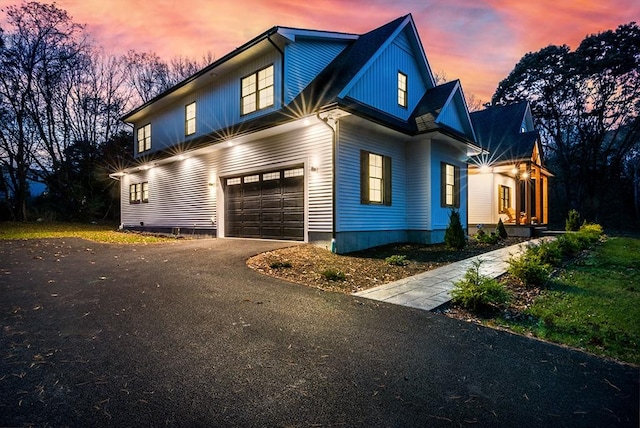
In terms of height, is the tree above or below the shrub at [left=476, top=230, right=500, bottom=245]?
above

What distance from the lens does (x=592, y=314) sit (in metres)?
4.21

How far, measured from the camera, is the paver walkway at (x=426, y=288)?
15.6 ft

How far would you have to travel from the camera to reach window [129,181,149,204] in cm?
1712

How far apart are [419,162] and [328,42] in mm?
5725

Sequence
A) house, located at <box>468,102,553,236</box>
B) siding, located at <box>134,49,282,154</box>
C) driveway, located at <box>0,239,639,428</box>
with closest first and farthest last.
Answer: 1. driveway, located at <box>0,239,639,428</box>
2. siding, located at <box>134,49,282,154</box>
3. house, located at <box>468,102,553,236</box>

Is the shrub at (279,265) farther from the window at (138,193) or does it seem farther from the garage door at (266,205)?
the window at (138,193)

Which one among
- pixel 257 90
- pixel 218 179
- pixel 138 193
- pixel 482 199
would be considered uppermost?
pixel 257 90

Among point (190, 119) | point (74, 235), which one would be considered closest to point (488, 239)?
point (190, 119)

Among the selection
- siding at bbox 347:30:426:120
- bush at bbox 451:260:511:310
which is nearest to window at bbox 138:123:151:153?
siding at bbox 347:30:426:120

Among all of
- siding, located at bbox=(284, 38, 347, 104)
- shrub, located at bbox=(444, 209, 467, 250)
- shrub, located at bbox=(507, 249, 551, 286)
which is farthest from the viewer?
siding, located at bbox=(284, 38, 347, 104)

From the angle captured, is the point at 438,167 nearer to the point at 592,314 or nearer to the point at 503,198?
the point at 503,198

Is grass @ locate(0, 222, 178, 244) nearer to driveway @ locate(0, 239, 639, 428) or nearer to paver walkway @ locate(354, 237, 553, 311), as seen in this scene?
driveway @ locate(0, 239, 639, 428)

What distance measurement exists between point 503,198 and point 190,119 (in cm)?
1723

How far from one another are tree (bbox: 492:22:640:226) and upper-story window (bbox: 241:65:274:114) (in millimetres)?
25119
